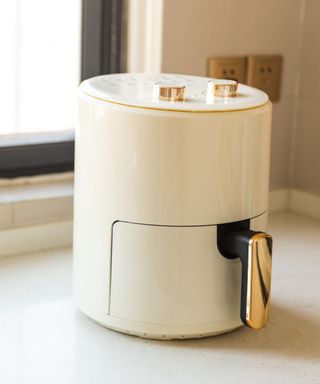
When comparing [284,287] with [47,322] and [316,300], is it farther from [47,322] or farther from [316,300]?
[47,322]

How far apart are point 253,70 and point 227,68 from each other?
53mm

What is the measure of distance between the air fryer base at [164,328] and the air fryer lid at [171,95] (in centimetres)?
23

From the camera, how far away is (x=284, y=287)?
3.52ft

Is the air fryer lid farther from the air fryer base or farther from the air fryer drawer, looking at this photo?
the air fryer base

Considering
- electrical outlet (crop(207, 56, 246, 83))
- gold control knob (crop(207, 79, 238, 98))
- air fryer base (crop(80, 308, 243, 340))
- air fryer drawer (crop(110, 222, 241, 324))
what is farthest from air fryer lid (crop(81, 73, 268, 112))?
electrical outlet (crop(207, 56, 246, 83))

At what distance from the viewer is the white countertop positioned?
0.83 m

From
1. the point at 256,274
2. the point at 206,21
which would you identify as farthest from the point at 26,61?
the point at 256,274

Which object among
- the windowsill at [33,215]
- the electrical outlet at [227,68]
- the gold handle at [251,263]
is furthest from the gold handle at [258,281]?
the electrical outlet at [227,68]

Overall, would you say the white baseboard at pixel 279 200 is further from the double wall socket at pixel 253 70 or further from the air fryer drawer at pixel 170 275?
the air fryer drawer at pixel 170 275

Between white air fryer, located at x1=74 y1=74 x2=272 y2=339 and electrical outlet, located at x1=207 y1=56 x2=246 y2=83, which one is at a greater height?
electrical outlet, located at x1=207 y1=56 x2=246 y2=83

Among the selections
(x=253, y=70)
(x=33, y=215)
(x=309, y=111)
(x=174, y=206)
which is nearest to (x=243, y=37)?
(x=253, y=70)

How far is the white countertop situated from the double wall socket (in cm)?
38

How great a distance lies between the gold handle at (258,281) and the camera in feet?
2.77

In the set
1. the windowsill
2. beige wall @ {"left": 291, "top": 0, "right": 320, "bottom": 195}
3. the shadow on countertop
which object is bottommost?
the shadow on countertop
